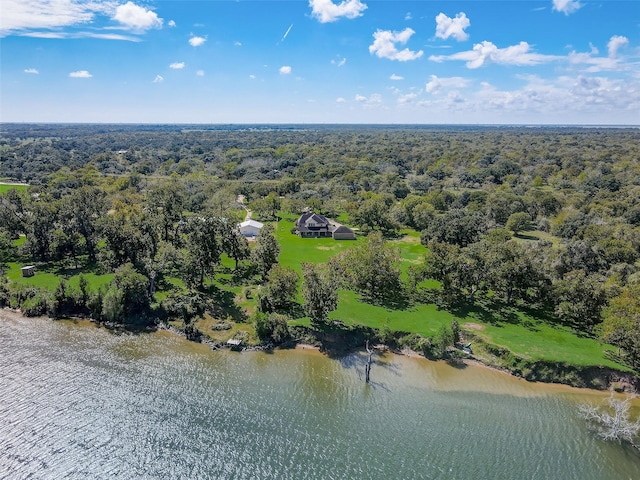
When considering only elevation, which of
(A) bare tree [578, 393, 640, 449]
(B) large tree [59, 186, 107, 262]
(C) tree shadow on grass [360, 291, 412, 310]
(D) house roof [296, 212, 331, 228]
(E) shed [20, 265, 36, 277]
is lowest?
(A) bare tree [578, 393, 640, 449]

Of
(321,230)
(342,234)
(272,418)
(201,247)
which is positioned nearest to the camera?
(272,418)

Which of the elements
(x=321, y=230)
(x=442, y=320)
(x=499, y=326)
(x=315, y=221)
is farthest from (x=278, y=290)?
(x=315, y=221)

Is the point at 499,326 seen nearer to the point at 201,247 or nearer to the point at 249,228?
the point at 201,247

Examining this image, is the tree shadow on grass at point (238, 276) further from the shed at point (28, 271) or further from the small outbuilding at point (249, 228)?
the shed at point (28, 271)

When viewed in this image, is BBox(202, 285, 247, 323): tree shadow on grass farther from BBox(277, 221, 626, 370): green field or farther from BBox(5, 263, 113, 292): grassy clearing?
BBox(5, 263, 113, 292): grassy clearing

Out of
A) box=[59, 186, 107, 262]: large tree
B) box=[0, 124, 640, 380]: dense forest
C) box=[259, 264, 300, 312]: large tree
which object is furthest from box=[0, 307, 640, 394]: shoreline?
box=[59, 186, 107, 262]: large tree

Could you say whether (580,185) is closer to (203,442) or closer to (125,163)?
(203,442)
